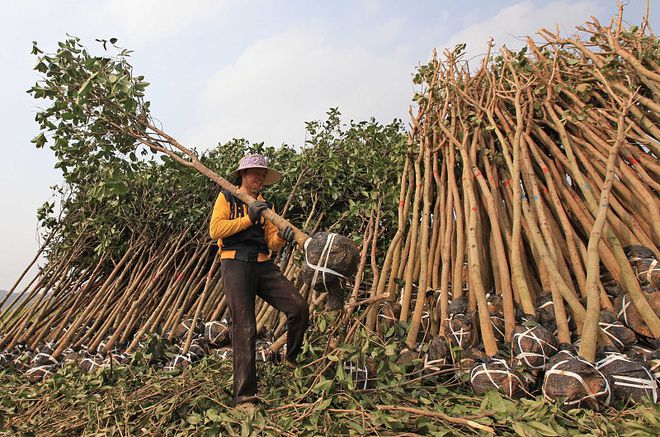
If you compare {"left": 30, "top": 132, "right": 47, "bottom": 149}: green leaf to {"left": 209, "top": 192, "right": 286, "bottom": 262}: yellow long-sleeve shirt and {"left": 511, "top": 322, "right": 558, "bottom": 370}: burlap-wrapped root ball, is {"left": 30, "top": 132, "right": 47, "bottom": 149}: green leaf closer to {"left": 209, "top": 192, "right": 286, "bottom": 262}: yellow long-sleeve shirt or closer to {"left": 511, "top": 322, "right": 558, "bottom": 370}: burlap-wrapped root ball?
{"left": 209, "top": 192, "right": 286, "bottom": 262}: yellow long-sleeve shirt

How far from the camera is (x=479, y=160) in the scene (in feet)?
14.3

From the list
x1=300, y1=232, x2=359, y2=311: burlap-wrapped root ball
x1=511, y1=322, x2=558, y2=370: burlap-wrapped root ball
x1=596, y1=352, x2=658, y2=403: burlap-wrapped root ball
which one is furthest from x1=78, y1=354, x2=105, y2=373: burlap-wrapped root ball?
x1=596, y1=352, x2=658, y2=403: burlap-wrapped root ball

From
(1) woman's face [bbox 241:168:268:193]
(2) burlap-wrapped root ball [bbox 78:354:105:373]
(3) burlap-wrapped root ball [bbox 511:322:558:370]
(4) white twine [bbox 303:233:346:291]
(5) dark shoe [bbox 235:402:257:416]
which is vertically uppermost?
(1) woman's face [bbox 241:168:268:193]

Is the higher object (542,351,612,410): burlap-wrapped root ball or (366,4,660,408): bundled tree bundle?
(366,4,660,408): bundled tree bundle

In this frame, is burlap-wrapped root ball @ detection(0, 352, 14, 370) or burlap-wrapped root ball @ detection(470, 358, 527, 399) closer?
burlap-wrapped root ball @ detection(470, 358, 527, 399)

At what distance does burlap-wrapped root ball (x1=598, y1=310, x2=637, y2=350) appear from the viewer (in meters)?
2.67

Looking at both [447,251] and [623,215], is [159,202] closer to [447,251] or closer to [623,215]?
[447,251]

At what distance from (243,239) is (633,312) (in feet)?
8.68

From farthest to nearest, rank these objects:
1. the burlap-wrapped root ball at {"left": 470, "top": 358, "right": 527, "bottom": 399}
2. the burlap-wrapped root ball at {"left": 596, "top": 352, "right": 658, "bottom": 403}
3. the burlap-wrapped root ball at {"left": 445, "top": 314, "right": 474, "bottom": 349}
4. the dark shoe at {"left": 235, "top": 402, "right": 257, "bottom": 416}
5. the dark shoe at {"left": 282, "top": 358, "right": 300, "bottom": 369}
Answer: the dark shoe at {"left": 282, "top": 358, "right": 300, "bottom": 369} → the burlap-wrapped root ball at {"left": 445, "top": 314, "right": 474, "bottom": 349} → the dark shoe at {"left": 235, "top": 402, "right": 257, "bottom": 416} → the burlap-wrapped root ball at {"left": 470, "top": 358, "right": 527, "bottom": 399} → the burlap-wrapped root ball at {"left": 596, "top": 352, "right": 658, "bottom": 403}

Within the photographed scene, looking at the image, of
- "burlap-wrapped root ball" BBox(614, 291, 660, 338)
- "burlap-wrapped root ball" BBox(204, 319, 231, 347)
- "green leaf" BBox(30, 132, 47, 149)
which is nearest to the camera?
"burlap-wrapped root ball" BBox(614, 291, 660, 338)

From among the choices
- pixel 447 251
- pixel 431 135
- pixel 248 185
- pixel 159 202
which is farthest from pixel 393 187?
pixel 159 202

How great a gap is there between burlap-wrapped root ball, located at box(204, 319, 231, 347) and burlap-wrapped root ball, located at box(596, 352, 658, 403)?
3.14 metres

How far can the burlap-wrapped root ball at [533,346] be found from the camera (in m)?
2.56

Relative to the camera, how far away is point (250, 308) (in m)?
2.92
